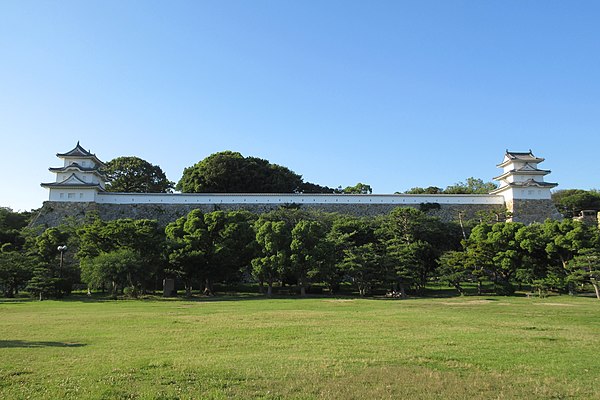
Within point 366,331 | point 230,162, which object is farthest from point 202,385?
point 230,162

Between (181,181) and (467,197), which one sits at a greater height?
(181,181)

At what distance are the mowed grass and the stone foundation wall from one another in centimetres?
2645

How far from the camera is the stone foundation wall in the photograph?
3700 centimetres

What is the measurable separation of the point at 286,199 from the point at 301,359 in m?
32.8

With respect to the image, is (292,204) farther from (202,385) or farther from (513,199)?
(202,385)

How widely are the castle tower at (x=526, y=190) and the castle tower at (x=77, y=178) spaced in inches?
1422

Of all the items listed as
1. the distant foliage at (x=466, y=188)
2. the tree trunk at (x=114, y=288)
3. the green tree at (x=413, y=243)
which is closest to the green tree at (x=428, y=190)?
the distant foliage at (x=466, y=188)

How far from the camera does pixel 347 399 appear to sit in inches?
203

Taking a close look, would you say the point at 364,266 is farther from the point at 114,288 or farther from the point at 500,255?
the point at 114,288

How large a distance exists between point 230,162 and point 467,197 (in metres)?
24.9

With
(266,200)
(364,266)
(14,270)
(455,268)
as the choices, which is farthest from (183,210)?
(455,268)

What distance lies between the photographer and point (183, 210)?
39000mm

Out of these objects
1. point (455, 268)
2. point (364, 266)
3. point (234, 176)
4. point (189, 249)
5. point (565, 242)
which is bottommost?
point (455, 268)

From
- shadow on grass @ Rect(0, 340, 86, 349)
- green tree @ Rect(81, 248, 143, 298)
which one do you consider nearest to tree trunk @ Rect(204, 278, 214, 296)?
green tree @ Rect(81, 248, 143, 298)
